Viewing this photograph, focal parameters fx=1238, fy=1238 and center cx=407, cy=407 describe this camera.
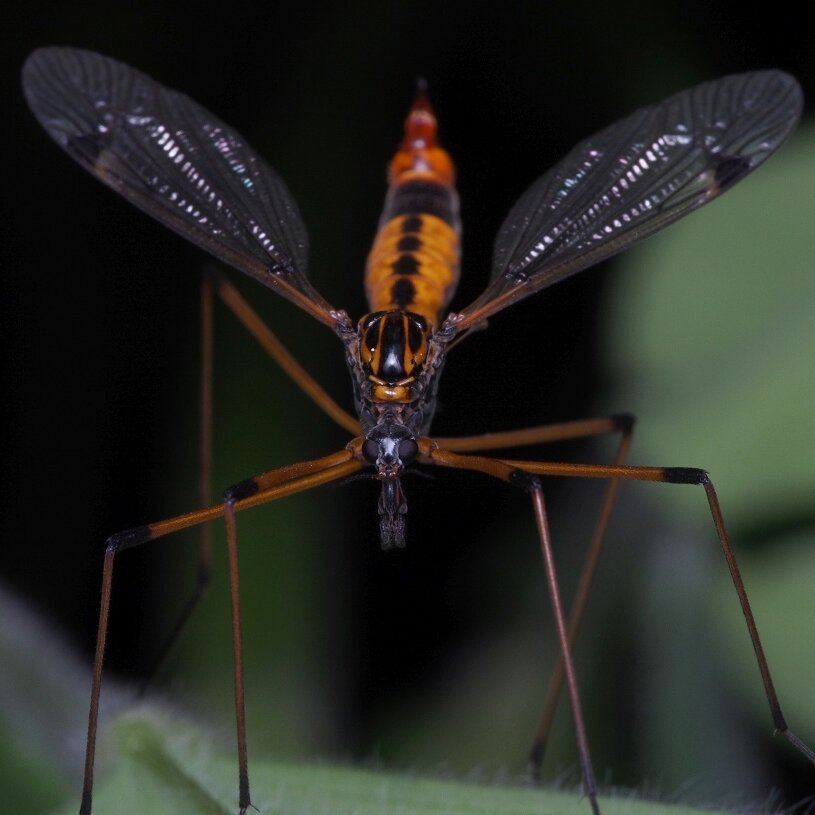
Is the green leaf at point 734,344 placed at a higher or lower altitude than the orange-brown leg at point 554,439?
higher

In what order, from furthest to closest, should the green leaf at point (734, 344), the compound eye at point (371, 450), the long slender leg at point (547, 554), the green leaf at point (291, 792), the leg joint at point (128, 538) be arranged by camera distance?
the green leaf at point (734, 344) → the compound eye at point (371, 450) → the leg joint at point (128, 538) → the long slender leg at point (547, 554) → the green leaf at point (291, 792)

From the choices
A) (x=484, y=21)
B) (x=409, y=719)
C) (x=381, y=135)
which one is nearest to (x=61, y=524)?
(x=409, y=719)

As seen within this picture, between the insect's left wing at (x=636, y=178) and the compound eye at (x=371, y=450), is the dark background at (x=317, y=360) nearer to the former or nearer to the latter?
the insect's left wing at (x=636, y=178)

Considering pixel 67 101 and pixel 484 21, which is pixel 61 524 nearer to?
pixel 67 101

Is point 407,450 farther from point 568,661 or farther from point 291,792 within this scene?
point 291,792

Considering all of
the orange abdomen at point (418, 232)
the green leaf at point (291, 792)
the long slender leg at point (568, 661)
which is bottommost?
the green leaf at point (291, 792)

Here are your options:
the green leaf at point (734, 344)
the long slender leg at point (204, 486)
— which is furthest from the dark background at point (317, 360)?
the green leaf at point (734, 344)
